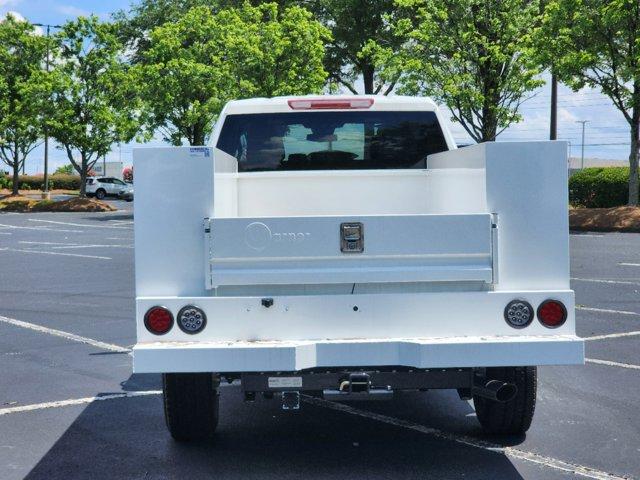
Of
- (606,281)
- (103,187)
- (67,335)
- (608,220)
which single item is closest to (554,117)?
(608,220)

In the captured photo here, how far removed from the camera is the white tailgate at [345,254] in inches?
195

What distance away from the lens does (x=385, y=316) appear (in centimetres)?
505

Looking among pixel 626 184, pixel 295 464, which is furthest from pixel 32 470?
pixel 626 184

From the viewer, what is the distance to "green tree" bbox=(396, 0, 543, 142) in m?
32.9

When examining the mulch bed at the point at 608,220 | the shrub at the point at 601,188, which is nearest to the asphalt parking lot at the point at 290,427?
the mulch bed at the point at 608,220

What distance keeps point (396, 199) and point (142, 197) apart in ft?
7.87

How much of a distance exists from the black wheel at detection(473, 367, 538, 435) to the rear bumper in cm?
49

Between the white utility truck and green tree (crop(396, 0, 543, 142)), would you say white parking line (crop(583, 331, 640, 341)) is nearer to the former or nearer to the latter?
the white utility truck

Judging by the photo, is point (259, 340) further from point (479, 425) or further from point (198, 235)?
point (479, 425)

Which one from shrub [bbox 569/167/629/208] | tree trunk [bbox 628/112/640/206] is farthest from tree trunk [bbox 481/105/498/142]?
tree trunk [bbox 628/112/640/206]

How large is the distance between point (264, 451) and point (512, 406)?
1.52 m

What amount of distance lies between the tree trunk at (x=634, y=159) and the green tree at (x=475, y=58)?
A: 4.16 metres

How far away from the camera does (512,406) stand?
18.9 ft

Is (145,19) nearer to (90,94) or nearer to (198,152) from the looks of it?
(90,94)
